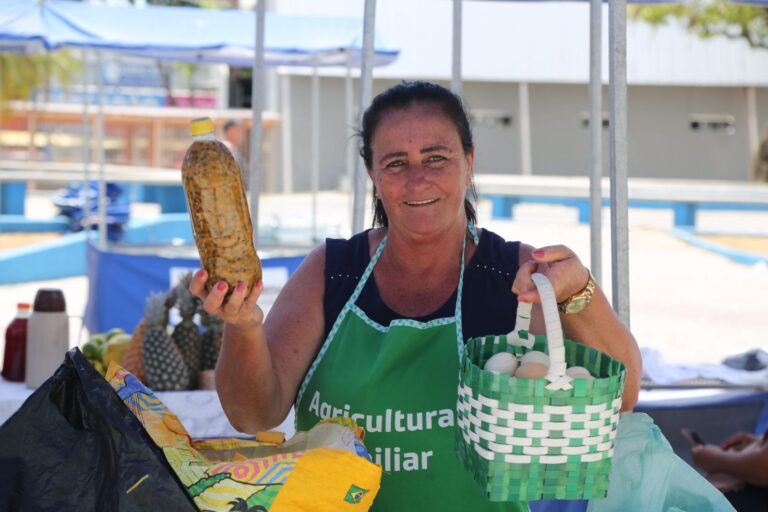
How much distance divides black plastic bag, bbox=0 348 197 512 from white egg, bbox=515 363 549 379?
1.84 ft

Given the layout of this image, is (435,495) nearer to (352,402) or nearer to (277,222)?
(352,402)

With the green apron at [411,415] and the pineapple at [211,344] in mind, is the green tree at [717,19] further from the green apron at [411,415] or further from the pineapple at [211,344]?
the green apron at [411,415]

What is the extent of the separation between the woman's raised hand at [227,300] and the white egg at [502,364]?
42 cm

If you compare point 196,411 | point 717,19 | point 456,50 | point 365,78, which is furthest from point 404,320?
point 717,19

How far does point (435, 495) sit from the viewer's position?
1927 millimetres

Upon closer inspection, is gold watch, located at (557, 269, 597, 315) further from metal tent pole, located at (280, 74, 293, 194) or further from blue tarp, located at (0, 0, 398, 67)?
metal tent pole, located at (280, 74, 293, 194)

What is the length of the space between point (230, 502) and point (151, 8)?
7.63m

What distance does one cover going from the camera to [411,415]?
1.93 meters

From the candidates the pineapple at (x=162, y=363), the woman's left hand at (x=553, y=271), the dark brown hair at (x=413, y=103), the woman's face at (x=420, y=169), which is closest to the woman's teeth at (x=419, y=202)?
the woman's face at (x=420, y=169)

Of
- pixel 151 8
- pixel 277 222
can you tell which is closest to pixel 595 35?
pixel 151 8

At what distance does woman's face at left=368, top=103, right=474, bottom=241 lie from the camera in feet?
6.52

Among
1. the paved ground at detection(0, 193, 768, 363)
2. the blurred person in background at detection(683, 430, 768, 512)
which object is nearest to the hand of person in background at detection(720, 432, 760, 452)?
the blurred person in background at detection(683, 430, 768, 512)

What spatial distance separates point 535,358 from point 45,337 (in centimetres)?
225

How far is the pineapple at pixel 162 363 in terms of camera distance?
3369 millimetres
